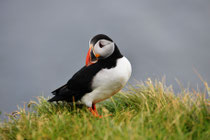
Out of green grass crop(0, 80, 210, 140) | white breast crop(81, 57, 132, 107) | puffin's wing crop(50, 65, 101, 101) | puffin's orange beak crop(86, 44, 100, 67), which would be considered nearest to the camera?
green grass crop(0, 80, 210, 140)

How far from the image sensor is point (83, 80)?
4.00 m

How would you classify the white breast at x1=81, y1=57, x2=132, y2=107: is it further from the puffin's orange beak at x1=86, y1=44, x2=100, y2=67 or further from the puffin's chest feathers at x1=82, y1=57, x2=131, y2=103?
the puffin's orange beak at x1=86, y1=44, x2=100, y2=67

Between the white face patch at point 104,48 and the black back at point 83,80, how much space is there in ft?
0.32

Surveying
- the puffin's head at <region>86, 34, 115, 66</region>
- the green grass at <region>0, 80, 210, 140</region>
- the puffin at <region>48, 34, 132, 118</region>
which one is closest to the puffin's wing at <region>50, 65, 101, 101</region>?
the puffin at <region>48, 34, 132, 118</region>

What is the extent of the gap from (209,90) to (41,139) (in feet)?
7.88

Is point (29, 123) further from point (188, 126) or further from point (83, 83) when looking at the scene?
point (188, 126)

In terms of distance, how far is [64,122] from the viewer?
3.16 meters

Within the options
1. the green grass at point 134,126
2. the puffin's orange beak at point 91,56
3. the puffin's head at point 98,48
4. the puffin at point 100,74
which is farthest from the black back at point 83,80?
the green grass at point 134,126

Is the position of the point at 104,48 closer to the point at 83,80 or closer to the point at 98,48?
the point at 98,48

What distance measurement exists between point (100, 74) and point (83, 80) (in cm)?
35

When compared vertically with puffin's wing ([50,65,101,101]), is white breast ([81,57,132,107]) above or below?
below

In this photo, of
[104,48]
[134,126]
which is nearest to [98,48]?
[104,48]

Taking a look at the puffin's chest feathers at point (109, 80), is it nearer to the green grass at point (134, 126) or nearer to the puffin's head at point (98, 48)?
the puffin's head at point (98, 48)

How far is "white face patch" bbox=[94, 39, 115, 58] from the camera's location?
145 inches
